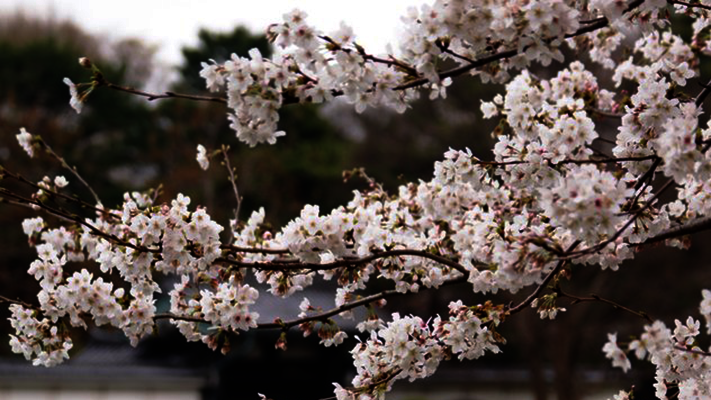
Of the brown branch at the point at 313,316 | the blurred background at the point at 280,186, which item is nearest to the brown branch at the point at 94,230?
the brown branch at the point at 313,316

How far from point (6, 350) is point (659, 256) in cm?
1503

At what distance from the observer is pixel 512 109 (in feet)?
12.2

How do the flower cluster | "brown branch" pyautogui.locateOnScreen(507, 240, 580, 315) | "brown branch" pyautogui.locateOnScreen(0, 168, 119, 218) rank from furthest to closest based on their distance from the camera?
the flower cluster
"brown branch" pyautogui.locateOnScreen(0, 168, 119, 218)
"brown branch" pyautogui.locateOnScreen(507, 240, 580, 315)

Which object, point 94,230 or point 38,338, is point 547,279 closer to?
point 94,230

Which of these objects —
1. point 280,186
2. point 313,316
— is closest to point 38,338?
point 313,316

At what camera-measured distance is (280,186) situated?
21.9m

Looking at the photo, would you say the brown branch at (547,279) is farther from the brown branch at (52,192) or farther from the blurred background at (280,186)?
the blurred background at (280,186)

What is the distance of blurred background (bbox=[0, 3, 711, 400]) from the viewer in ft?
53.8

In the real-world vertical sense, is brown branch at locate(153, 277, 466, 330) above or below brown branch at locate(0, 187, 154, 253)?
below

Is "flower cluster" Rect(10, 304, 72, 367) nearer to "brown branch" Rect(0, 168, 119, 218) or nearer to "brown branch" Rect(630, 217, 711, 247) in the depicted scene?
"brown branch" Rect(0, 168, 119, 218)

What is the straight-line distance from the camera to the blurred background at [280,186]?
53.8 ft

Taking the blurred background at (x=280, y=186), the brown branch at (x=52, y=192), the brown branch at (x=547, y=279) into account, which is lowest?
the brown branch at (x=547, y=279)

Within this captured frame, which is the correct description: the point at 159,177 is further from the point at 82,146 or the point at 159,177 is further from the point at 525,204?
the point at 525,204

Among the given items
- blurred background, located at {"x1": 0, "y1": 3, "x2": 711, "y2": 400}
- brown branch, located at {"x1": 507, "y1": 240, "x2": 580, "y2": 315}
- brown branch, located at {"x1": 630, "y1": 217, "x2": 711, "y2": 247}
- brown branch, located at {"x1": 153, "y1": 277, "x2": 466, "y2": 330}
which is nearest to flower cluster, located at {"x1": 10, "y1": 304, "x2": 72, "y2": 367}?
brown branch, located at {"x1": 153, "y1": 277, "x2": 466, "y2": 330}
